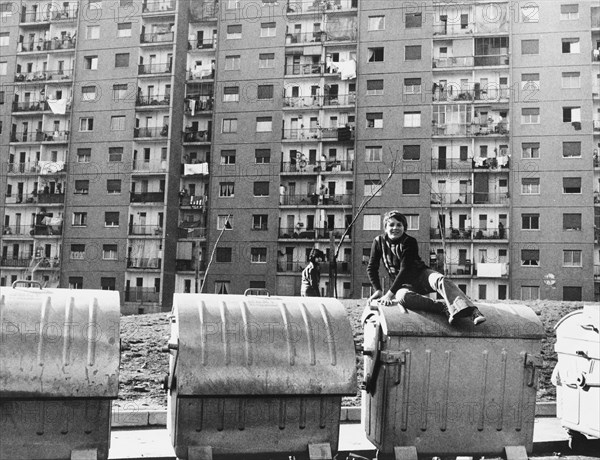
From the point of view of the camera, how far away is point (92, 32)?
5466cm

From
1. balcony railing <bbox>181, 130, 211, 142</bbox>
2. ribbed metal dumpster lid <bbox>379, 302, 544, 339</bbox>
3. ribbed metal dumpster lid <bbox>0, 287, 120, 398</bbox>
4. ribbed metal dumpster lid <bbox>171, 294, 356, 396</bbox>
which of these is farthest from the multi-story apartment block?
ribbed metal dumpster lid <bbox>0, 287, 120, 398</bbox>

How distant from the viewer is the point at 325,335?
6711 mm

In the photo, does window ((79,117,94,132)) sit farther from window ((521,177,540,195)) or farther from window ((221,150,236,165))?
window ((521,177,540,195))

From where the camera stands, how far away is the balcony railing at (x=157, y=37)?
53.2m

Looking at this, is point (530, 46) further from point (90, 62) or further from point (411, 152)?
point (90, 62)

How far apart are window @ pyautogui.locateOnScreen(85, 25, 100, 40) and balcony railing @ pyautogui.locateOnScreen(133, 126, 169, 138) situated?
7982mm

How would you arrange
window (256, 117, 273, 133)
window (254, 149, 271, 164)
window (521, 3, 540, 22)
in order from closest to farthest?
1. window (521, 3, 540, 22)
2. window (254, 149, 271, 164)
3. window (256, 117, 273, 133)

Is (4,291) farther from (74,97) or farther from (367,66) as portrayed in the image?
(74,97)

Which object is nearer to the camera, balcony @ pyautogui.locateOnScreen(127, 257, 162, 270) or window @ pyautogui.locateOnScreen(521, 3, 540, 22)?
window @ pyautogui.locateOnScreen(521, 3, 540, 22)

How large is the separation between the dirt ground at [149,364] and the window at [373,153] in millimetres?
32375

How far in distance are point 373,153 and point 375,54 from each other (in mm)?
6823

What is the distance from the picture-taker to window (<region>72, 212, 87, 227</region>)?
5228cm

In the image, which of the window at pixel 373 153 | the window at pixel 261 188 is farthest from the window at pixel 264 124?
the window at pixel 373 153

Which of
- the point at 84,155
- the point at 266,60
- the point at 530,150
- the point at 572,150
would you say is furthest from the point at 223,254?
the point at 572,150
